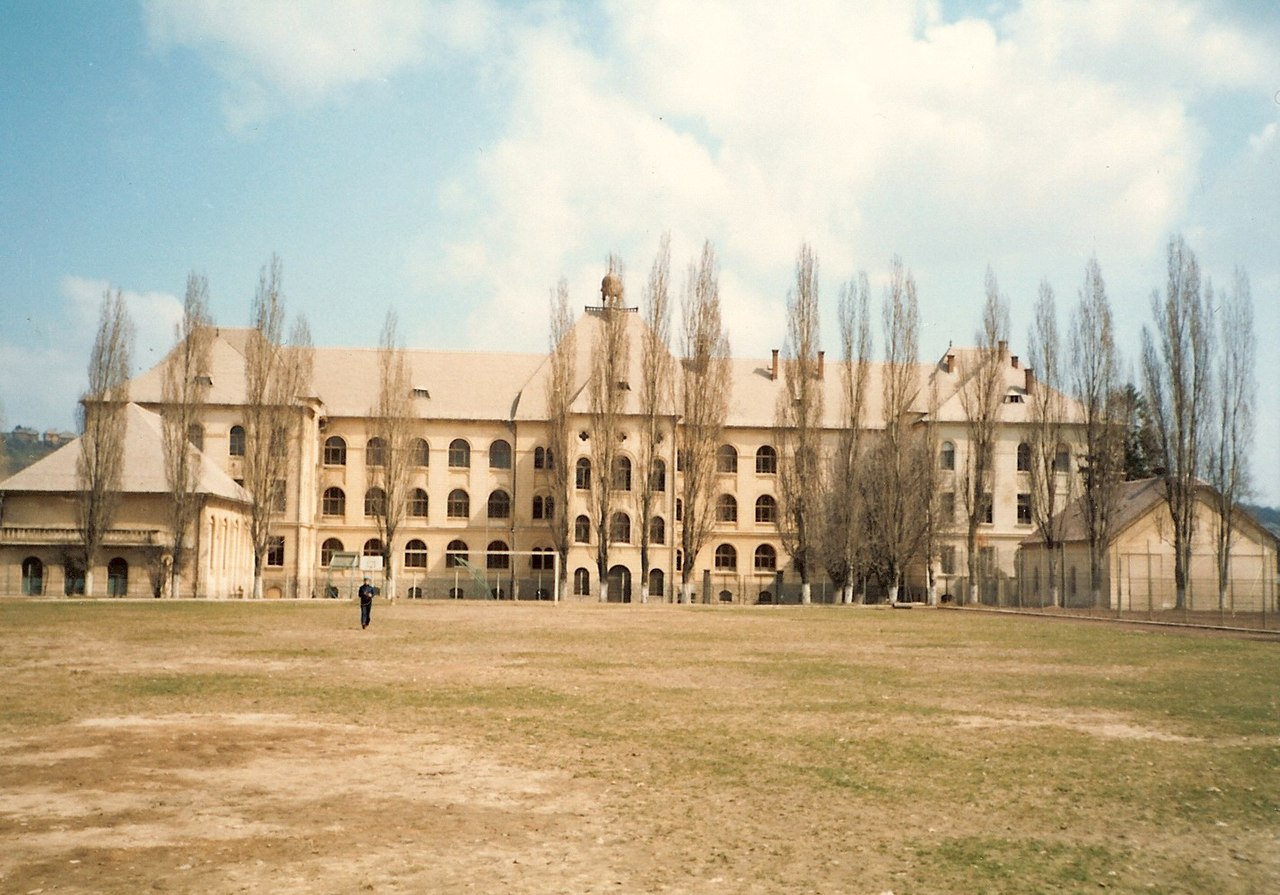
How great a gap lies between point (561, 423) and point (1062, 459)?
2719 cm

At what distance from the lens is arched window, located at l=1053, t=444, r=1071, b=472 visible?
58250 millimetres

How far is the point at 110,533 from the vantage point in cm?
5222

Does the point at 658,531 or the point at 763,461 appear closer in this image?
the point at 658,531

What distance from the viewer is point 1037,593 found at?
192ft

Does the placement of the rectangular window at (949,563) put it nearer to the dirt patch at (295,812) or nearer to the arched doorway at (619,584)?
the arched doorway at (619,584)

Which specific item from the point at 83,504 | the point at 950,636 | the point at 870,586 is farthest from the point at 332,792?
the point at 870,586

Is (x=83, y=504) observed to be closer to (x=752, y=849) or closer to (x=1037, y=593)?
(x=1037, y=593)

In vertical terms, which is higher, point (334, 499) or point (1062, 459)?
point (1062, 459)

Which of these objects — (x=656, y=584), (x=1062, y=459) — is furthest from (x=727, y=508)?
(x=1062, y=459)

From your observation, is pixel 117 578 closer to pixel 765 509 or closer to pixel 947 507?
pixel 765 509

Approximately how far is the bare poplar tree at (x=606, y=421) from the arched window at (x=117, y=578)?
22612 millimetres

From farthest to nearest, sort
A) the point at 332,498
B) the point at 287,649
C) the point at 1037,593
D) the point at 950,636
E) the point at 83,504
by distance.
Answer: the point at 332,498, the point at 1037,593, the point at 83,504, the point at 950,636, the point at 287,649

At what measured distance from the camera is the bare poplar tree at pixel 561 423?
62.0 m

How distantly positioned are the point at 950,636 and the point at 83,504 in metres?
38.6
